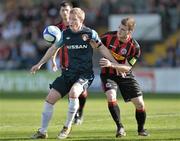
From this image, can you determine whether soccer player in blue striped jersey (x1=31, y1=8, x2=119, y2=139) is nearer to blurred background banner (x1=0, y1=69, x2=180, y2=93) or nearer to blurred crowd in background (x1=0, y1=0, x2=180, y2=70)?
blurred background banner (x1=0, y1=69, x2=180, y2=93)

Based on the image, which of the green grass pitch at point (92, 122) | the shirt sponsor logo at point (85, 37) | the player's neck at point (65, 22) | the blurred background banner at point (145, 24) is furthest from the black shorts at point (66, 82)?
the blurred background banner at point (145, 24)

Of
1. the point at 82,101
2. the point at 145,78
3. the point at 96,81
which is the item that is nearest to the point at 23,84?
the point at 96,81

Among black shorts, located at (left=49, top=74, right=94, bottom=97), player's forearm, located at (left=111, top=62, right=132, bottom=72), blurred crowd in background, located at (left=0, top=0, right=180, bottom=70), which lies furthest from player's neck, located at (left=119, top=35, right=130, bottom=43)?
blurred crowd in background, located at (left=0, top=0, right=180, bottom=70)

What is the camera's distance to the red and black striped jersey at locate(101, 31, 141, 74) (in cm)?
1275

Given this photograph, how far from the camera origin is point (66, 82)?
1235 centimetres

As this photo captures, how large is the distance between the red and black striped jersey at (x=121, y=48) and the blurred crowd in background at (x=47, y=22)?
702 inches

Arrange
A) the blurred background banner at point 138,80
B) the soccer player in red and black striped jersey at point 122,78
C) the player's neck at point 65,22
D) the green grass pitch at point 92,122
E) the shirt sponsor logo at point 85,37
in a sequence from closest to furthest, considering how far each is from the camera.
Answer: the shirt sponsor logo at point 85,37 → the green grass pitch at point 92,122 → the soccer player in red and black striped jersey at point 122,78 → the player's neck at point 65,22 → the blurred background banner at point 138,80

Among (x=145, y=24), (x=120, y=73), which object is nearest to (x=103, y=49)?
(x=120, y=73)

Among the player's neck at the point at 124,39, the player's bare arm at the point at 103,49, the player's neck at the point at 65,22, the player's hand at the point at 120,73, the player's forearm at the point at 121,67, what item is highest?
the player's neck at the point at 65,22

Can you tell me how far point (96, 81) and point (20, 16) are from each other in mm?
7695

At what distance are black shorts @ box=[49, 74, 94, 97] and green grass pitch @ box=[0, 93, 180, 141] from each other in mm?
852

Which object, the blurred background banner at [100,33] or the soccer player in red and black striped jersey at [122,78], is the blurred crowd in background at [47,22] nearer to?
the blurred background banner at [100,33]

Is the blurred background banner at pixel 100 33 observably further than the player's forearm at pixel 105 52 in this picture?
Yes

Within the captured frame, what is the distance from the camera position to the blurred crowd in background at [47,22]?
32500 millimetres
